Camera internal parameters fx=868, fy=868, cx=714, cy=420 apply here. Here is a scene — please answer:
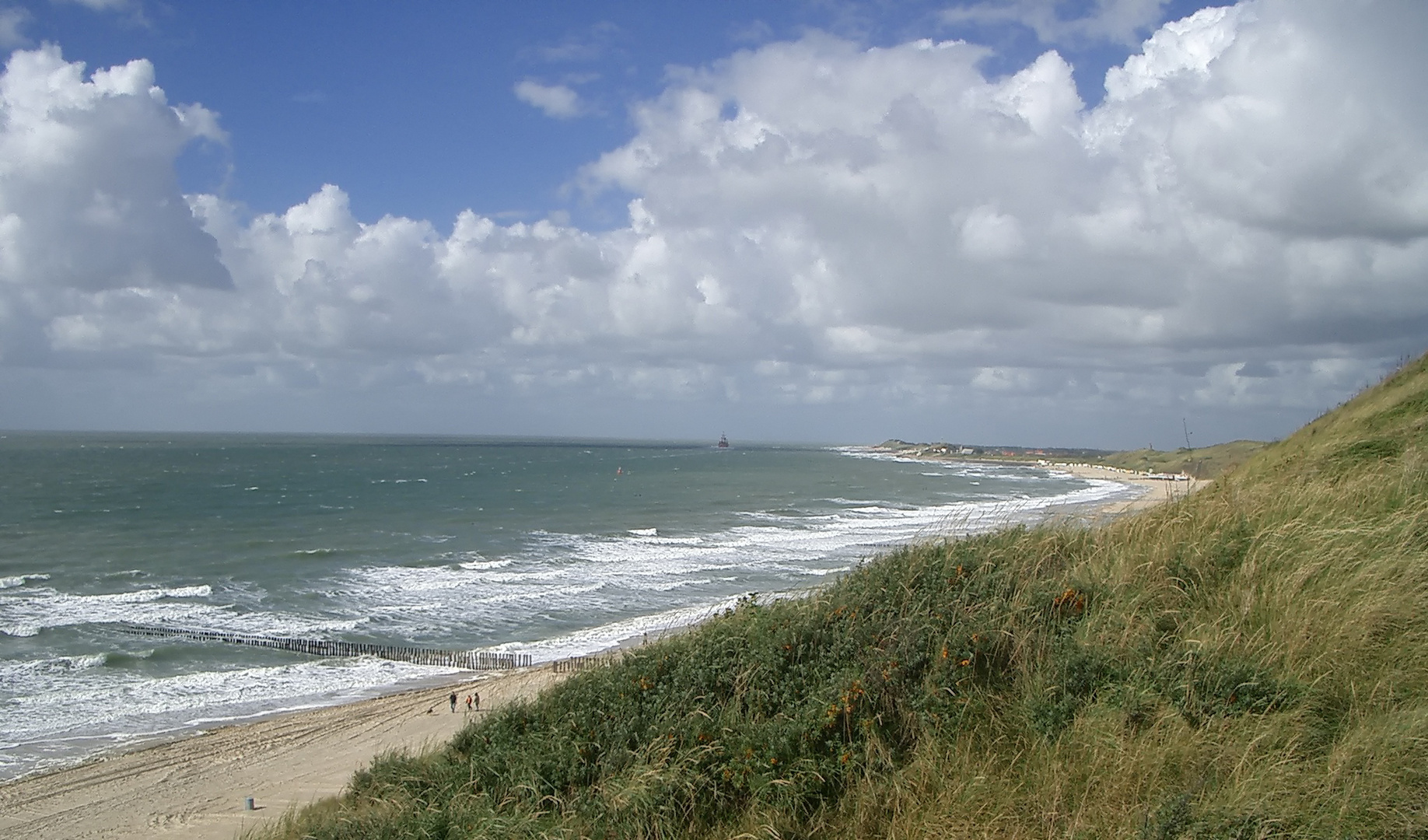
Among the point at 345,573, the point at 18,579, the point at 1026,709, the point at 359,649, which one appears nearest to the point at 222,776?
the point at 359,649

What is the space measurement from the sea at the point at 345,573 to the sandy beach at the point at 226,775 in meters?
1.44

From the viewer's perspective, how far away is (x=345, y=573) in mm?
40531

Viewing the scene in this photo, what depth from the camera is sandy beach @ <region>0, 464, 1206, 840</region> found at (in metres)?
15.6

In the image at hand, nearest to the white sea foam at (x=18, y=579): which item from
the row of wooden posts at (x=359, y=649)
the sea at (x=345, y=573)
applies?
the sea at (x=345, y=573)

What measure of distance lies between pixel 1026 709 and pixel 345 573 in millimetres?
40264

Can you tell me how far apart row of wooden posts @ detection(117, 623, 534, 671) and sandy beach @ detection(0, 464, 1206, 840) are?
331cm

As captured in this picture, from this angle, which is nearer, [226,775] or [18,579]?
[226,775]

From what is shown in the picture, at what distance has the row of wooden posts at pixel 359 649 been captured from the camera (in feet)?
85.0

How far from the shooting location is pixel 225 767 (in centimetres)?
1811

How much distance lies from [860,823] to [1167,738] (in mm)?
1848

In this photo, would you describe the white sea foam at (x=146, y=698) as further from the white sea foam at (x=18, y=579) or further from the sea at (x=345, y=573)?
the white sea foam at (x=18, y=579)

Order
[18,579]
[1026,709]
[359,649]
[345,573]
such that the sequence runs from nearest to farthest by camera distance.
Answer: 1. [1026,709]
2. [359,649]
3. [18,579]
4. [345,573]

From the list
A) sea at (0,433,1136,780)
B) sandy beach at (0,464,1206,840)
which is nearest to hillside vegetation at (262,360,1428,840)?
sea at (0,433,1136,780)

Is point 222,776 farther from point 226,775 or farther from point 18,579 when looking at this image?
point 18,579
